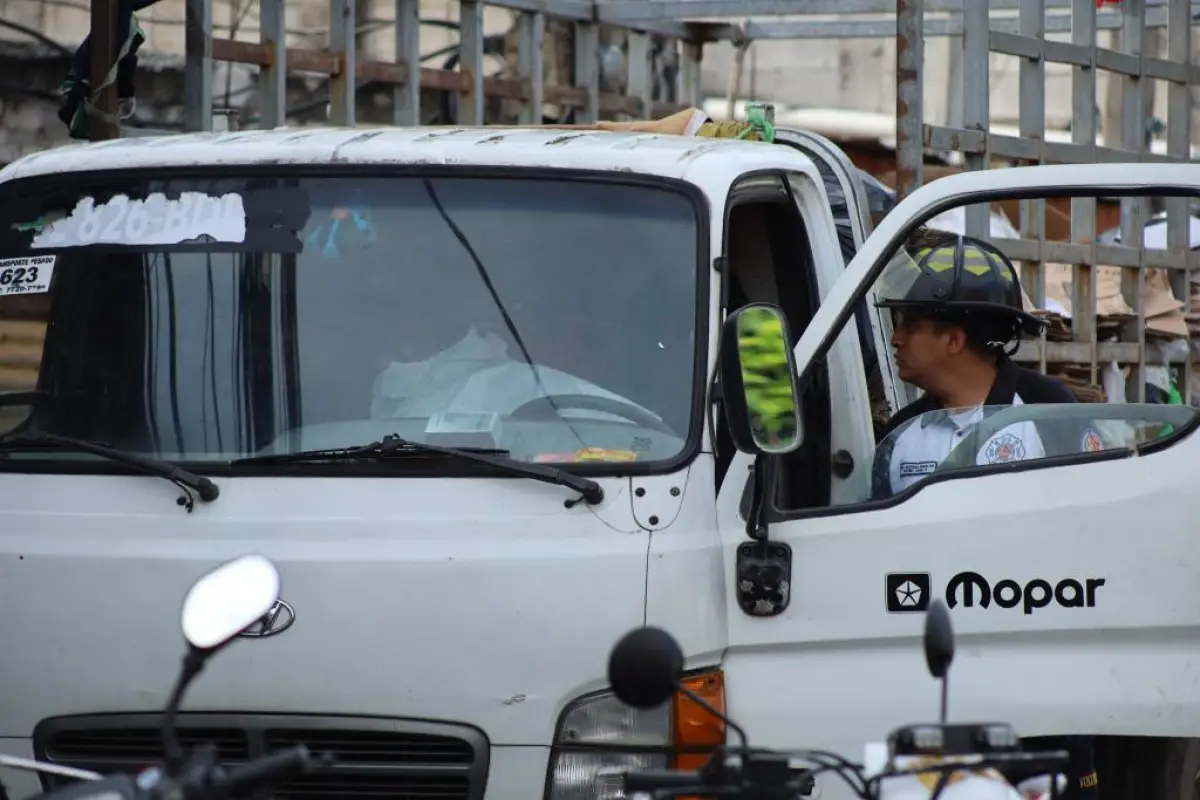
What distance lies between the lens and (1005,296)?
4.45m

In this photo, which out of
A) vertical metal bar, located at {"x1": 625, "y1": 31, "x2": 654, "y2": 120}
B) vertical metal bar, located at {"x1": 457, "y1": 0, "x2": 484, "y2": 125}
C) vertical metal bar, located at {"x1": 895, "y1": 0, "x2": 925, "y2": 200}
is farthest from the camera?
vertical metal bar, located at {"x1": 625, "y1": 31, "x2": 654, "y2": 120}

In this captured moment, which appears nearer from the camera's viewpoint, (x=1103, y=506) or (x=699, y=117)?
(x=1103, y=506)

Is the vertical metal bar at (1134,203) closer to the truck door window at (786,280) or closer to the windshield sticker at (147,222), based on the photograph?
the truck door window at (786,280)

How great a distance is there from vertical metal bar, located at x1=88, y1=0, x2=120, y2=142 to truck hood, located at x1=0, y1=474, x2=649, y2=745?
10.0ft

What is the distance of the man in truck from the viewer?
4.14 metres

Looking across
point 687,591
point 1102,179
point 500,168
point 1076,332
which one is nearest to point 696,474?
point 687,591

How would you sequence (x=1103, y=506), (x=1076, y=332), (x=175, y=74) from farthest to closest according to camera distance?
(x=175, y=74) → (x=1076, y=332) → (x=1103, y=506)

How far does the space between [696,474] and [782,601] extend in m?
0.30

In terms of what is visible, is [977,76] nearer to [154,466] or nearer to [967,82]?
[967,82]

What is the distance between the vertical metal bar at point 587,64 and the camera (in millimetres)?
9625

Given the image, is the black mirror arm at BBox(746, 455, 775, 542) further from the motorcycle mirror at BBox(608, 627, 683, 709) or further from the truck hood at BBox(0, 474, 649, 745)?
the motorcycle mirror at BBox(608, 627, 683, 709)

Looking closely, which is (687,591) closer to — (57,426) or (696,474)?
(696,474)

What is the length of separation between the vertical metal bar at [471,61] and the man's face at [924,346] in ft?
14.3

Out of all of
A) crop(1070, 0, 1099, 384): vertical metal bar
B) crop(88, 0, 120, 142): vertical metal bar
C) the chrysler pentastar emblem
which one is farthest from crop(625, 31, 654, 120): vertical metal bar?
the chrysler pentastar emblem
